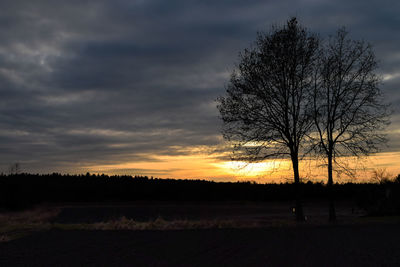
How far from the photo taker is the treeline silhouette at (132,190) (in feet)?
196

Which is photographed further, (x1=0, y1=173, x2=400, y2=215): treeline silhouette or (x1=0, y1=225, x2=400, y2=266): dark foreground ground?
(x1=0, y1=173, x2=400, y2=215): treeline silhouette

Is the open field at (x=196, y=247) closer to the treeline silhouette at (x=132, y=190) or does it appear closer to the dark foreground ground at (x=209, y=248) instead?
the dark foreground ground at (x=209, y=248)

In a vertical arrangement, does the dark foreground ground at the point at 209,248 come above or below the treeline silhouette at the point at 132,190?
below

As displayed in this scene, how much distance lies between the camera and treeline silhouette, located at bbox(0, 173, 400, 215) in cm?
5981

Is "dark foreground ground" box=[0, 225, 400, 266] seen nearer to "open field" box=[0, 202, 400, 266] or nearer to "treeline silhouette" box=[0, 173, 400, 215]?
"open field" box=[0, 202, 400, 266]

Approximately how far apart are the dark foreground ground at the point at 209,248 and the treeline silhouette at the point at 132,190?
131 ft

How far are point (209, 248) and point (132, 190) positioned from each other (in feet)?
166

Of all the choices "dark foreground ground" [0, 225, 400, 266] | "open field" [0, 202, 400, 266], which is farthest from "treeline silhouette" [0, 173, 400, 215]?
"dark foreground ground" [0, 225, 400, 266]

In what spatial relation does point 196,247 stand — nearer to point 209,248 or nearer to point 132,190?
point 209,248

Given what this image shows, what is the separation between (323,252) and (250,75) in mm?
17428

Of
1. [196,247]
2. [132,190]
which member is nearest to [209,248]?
[196,247]

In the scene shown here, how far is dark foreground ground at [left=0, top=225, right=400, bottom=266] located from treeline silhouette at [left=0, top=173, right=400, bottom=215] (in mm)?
39854

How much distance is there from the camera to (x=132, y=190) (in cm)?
6531

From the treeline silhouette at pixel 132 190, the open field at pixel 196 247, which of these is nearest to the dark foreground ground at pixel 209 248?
the open field at pixel 196 247
